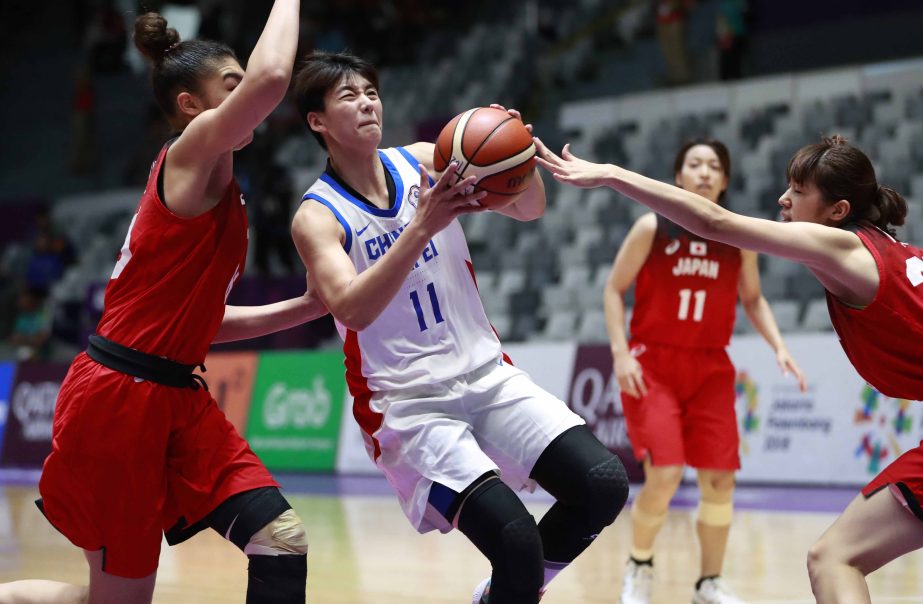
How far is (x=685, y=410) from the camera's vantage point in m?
5.59

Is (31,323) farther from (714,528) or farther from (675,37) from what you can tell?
(714,528)

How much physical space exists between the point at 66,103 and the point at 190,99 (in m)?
19.9

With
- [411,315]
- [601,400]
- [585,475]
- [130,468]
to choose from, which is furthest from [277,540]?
[601,400]

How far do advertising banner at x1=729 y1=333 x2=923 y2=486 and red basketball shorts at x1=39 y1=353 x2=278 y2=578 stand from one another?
6.18m

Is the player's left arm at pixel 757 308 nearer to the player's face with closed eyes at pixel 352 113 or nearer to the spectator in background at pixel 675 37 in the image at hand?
the player's face with closed eyes at pixel 352 113

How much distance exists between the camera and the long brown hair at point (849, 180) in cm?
369

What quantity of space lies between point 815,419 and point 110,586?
6583 mm

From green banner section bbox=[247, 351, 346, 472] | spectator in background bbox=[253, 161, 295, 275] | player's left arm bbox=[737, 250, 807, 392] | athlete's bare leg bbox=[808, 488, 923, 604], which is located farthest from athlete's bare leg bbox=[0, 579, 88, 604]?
spectator in background bbox=[253, 161, 295, 275]

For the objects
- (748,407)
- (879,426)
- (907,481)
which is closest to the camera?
(907,481)

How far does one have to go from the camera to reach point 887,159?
38.5 ft

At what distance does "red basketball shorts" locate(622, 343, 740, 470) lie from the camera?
5.42 meters

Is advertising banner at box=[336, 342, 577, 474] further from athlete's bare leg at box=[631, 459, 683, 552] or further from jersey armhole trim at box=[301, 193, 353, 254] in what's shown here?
jersey armhole trim at box=[301, 193, 353, 254]

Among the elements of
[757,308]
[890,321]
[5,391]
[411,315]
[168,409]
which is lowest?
[5,391]

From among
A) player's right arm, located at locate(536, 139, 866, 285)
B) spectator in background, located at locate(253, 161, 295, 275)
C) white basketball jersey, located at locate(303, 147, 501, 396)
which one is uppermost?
player's right arm, located at locate(536, 139, 866, 285)
